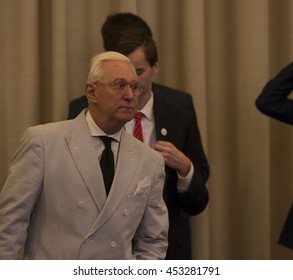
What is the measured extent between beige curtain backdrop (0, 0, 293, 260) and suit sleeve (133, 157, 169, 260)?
0.96 metres

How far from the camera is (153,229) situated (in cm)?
224

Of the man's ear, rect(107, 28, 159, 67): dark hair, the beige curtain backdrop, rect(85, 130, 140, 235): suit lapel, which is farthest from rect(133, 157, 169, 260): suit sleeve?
the beige curtain backdrop

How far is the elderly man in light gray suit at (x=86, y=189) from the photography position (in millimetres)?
2070

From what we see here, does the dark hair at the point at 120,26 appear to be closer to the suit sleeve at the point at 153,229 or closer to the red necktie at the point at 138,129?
the red necktie at the point at 138,129

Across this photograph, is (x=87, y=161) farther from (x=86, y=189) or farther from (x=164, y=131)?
(x=164, y=131)

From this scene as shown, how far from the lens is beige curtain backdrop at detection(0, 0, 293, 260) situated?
306cm

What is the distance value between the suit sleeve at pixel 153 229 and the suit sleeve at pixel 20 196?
1.34ft

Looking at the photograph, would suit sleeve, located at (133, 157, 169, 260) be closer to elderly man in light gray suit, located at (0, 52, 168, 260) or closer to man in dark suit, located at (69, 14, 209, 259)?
elderly man in light gray suit, located at (0, 52, 168, 260)

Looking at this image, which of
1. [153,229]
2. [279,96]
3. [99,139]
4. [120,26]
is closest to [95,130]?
[99,139]

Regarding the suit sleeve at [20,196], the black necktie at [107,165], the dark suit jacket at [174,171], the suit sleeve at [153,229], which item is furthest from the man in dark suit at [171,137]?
the suit sleeve at [20,196]

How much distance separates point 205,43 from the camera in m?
3.30

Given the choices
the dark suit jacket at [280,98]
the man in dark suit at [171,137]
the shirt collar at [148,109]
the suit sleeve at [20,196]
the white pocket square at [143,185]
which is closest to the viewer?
the suit sleeve at [20,196]

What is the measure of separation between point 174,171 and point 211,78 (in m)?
0.83

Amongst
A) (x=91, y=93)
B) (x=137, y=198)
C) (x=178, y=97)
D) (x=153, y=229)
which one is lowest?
(x=153, y=229)
